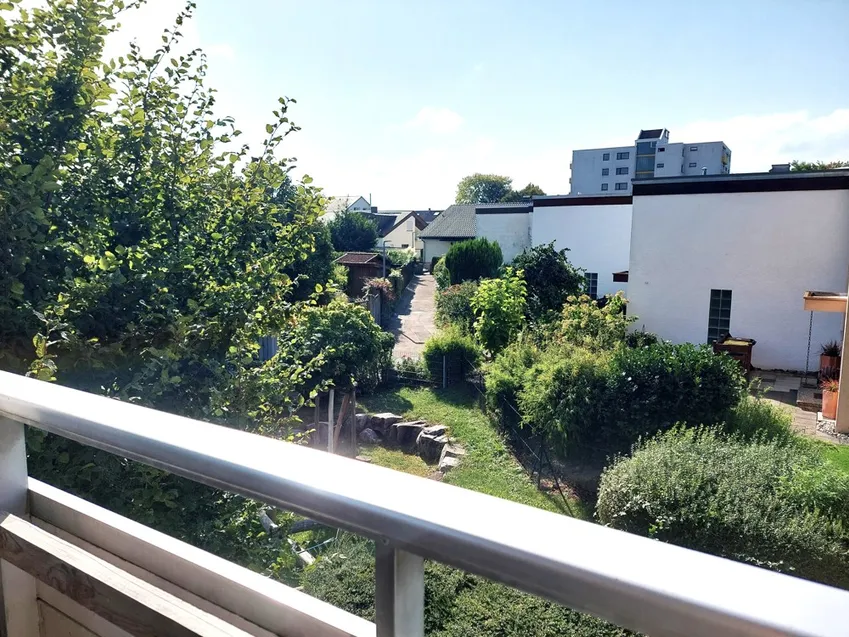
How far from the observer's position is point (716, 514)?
16.2 ft

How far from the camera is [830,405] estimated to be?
30.9 ft

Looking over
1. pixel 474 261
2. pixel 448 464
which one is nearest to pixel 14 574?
pixel 448 464

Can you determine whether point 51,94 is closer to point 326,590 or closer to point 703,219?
point 326,590

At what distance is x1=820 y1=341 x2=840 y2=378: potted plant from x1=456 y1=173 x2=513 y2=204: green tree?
53.1 meters

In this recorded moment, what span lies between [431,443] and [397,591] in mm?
9618

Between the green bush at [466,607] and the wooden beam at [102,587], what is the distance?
3020 mm

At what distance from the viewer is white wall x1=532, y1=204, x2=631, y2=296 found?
63.0 feet

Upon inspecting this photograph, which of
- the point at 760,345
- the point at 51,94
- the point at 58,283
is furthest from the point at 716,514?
the point at 760,345

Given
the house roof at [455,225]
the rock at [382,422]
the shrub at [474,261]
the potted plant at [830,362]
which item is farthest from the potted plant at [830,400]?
the house roof at [455,225]

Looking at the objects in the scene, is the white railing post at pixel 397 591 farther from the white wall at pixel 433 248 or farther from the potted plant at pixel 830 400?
the white wall at pixel 433 248

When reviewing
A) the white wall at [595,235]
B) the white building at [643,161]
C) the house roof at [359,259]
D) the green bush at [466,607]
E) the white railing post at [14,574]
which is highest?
the white building at [643,161]

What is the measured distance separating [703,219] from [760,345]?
128 inches

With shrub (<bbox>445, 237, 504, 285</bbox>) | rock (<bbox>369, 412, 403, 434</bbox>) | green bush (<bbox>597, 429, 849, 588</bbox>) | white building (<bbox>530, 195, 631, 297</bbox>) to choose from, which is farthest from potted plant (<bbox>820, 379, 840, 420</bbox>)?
shrub (<bbox>445, 237, 504, 285</bbox>)

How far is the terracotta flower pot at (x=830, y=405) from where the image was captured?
9282 millimetres
